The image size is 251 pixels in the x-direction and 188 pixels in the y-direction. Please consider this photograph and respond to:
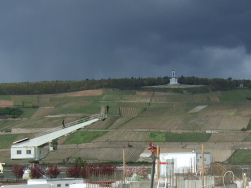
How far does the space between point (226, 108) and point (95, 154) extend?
40.7 metres

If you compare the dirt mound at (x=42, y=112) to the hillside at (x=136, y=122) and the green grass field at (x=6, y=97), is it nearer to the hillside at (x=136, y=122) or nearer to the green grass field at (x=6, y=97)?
the hillside at (x=136, y=122)

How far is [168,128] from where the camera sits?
12900 cm

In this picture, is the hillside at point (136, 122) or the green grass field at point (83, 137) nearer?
the hillside at point (136, 122)

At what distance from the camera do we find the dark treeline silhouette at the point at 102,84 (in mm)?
181500

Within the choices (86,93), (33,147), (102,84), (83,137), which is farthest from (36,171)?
(102,84)

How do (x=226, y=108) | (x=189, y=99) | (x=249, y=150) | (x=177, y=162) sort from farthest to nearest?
(x=189, y=99) < (x=226, y=108) < (x=249, y=150) < (x=177, y=162)

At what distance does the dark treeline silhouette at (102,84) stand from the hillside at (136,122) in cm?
417

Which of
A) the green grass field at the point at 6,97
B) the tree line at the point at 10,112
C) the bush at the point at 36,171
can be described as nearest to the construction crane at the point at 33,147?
the bush at the point at 36,171

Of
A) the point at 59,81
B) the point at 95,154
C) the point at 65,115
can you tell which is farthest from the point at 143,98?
the point at 95,154

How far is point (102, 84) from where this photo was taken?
603 feet

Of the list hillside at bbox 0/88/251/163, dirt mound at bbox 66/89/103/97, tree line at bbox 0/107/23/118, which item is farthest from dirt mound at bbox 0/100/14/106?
dirt mound at bbox 66/89/103/97

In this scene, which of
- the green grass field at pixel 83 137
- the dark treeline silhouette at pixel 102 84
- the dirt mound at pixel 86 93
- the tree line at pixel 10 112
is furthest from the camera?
the dark treeline silhouette at pixel 102 84

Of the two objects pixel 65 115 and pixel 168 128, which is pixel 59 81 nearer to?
pixel 65 115

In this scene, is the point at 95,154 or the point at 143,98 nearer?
the point at 95,154
